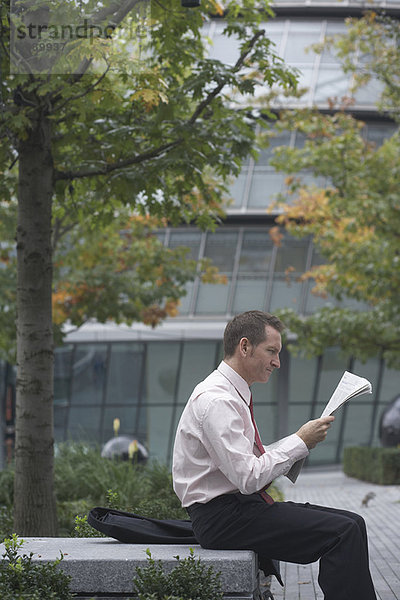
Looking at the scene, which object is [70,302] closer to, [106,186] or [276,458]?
[106,186]

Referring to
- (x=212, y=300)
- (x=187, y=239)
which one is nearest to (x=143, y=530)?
(x=212, y=300)

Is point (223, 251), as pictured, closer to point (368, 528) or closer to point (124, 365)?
point (124, 365)

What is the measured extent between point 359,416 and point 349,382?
89.9ft

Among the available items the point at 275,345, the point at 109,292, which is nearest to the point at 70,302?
the point at 109,292

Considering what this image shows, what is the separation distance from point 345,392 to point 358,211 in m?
12.8

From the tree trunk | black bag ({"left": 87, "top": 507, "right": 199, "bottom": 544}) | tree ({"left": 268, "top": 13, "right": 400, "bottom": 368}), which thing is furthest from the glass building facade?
black bag ({"left": 87, "top": 507, "right": 199, "bottom": 544})

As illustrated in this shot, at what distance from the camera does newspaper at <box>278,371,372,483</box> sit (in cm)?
419

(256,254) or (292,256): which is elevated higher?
(292,256)

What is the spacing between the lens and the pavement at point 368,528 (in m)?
6.98

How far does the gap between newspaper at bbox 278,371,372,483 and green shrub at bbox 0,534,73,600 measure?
46.6 inches

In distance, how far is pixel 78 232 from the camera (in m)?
17.3

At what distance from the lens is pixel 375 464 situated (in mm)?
22812

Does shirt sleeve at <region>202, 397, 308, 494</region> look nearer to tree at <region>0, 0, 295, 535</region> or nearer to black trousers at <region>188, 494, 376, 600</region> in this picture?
black trousers at <region>188, 494, 376, 600</region>

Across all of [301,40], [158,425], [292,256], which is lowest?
[158,425]
